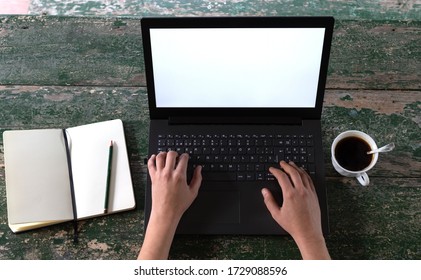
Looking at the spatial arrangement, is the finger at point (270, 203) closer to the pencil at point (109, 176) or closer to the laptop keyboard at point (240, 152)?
the laptop keyboard at point (240, 152)

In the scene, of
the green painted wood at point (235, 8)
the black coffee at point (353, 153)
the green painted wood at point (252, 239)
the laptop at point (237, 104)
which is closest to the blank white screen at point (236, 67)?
the laptop at point (237, 104)

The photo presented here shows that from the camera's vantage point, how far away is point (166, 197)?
94 centimetres

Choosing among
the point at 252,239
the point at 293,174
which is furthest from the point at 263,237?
the point at 293,174

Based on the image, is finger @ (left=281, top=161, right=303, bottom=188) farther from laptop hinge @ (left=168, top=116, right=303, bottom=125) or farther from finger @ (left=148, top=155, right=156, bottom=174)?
finger @ (left=148, top=155, right=156, bottom=174)

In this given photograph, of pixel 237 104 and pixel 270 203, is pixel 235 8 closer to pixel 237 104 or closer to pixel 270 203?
pixel 237 104

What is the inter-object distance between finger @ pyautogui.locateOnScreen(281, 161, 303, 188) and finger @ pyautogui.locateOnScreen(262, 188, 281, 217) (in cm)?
5

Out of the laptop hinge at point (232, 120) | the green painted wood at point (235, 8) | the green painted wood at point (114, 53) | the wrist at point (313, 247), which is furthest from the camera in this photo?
the green painted wood at point (235, 8)

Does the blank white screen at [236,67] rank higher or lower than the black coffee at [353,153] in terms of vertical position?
higher

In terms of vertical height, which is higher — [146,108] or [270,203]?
[146,108]

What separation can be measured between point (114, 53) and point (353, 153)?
594 mm

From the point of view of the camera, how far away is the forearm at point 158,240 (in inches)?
35.2

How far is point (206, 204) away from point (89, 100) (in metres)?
0.37

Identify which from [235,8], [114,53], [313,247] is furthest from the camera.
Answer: [235,8]
